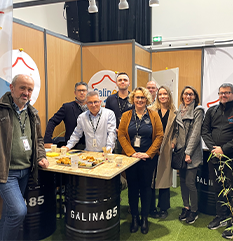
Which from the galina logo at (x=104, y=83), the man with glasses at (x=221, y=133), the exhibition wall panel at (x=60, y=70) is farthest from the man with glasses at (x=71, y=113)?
the man with glasses at (x=221, y=133)

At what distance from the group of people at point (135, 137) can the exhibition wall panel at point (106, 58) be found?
1140 mm

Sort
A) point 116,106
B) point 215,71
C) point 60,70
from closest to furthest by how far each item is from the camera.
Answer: point 116,106 < point 60,70 < point 215,71

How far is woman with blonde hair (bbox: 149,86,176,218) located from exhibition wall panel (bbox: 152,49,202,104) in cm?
218

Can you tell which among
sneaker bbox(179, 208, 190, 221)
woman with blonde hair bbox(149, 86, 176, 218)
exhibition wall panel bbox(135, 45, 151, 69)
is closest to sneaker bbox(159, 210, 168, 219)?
woman with blonde hair bbox(149, 86, 176, 218)

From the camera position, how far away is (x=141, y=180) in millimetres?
2920

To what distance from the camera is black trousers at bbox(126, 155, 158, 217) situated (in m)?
2.89

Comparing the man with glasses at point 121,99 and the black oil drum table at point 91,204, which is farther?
the man with glasses at point 121,99

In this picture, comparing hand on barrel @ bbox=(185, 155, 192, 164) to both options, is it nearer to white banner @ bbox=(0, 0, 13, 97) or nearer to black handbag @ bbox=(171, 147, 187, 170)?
Answer: black handbag @ bbox=(171, 147, 187, 170)

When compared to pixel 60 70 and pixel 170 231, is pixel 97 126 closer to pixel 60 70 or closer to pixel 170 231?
pixel 170 231

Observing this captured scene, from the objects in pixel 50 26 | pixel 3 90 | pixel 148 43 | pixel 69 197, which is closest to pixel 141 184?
pixel 69 197

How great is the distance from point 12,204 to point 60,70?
103 inches

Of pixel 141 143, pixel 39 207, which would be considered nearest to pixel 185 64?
pixel 141 143

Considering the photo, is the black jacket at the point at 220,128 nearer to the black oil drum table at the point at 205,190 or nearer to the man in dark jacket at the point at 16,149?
the black oil drum table at the point at 205,190

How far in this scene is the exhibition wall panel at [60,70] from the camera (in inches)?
Answer: 160
